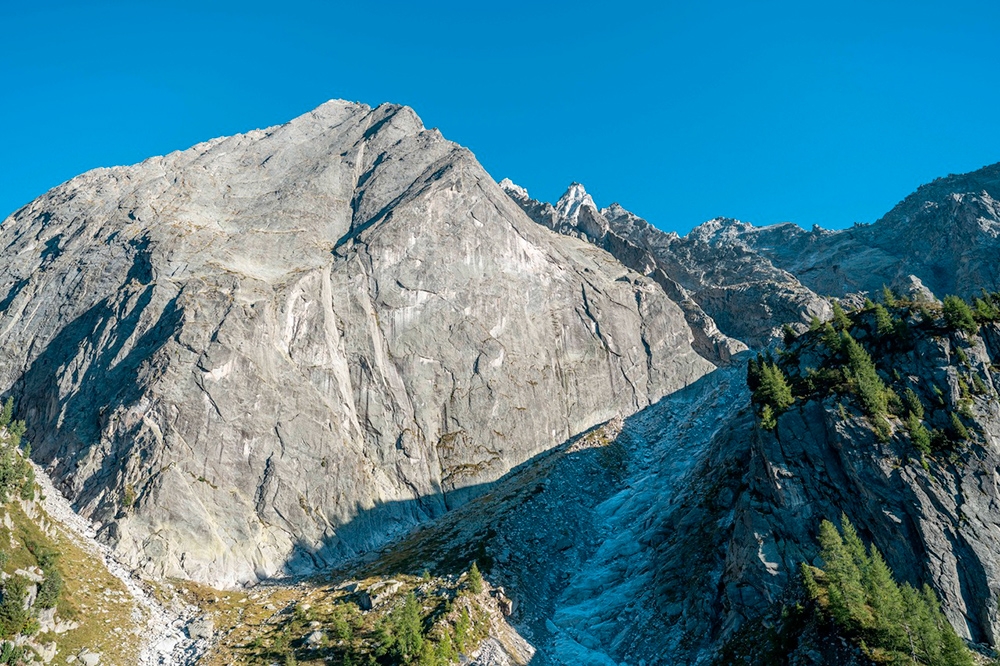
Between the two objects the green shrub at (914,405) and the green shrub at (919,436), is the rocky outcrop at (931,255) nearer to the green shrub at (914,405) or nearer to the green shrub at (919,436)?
the green shrub at (914,405)

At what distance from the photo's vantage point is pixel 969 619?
54.2 metres

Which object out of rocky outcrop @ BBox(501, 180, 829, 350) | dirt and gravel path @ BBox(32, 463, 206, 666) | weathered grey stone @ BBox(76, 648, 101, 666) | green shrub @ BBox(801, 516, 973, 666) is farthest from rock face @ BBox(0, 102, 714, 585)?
green shrub @ BBox(801, 516, 973, 666)

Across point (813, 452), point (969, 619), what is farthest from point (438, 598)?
point (969, 619)

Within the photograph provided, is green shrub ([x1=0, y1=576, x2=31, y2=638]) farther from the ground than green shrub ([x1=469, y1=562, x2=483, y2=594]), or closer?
farther from the ground

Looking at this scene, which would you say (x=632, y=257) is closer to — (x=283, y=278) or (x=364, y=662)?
(x=283, y=278)

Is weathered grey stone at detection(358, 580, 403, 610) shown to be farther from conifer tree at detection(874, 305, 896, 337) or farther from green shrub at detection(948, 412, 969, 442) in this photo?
conifer tree at detection(874, 305, 896, 337)

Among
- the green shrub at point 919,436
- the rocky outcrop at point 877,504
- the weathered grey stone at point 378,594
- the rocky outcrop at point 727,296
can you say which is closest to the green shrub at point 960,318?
the rocky outcrop at point 877,504

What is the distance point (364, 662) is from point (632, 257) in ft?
433

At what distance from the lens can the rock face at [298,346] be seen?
86.7 meters

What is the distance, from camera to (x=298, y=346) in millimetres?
105875

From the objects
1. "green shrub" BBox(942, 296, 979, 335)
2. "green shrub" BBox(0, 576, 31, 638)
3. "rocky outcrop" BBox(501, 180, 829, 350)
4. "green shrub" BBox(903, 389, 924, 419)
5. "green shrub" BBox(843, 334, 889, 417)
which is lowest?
"green shrub" BBox(0, 576, 31, 638)

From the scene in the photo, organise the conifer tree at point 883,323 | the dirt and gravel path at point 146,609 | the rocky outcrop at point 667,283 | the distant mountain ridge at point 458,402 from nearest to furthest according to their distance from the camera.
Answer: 1. the dirt and gravel path at point 146,609
2. the distant mountain ridge at point 458,402
3. the conifer tree at point 883,323
4. the rocky outcrop at point 667,283

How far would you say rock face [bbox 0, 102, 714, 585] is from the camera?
284 ft

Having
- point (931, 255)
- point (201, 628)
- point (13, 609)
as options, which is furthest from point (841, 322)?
point (931, 255)
